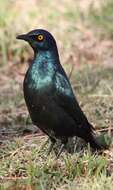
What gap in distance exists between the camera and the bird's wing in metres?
6.60

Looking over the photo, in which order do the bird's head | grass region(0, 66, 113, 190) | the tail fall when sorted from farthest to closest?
1. the tail
2. the bird's head
3. grass region(0, 66, 113, 190)

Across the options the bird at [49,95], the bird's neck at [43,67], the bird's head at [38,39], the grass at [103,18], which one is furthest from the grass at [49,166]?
the grass at [103,18]

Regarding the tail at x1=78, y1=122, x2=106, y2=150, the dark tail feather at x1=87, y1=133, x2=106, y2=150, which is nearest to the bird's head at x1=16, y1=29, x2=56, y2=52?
the tail at x1=78, y1=122, x2=106, y2=150

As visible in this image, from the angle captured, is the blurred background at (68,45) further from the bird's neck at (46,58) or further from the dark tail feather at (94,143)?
the bird's neck at (46,58)

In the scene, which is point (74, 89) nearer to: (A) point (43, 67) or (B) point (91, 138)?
(B) point (91, 138)

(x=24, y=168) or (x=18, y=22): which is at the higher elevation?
(x=18, y=22)

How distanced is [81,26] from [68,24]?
0.20m

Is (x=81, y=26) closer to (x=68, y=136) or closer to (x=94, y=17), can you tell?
(x=94, y=17)

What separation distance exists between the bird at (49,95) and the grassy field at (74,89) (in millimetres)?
231

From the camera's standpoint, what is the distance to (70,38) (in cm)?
1081

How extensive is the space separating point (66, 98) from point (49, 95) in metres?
0.21

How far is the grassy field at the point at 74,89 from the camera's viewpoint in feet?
20.3

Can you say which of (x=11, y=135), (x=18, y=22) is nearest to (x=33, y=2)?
(x=18, y=22)

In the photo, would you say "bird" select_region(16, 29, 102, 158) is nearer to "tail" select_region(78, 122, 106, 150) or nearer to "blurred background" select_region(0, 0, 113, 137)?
"tail" select_region(78, 122, 106, 150)
